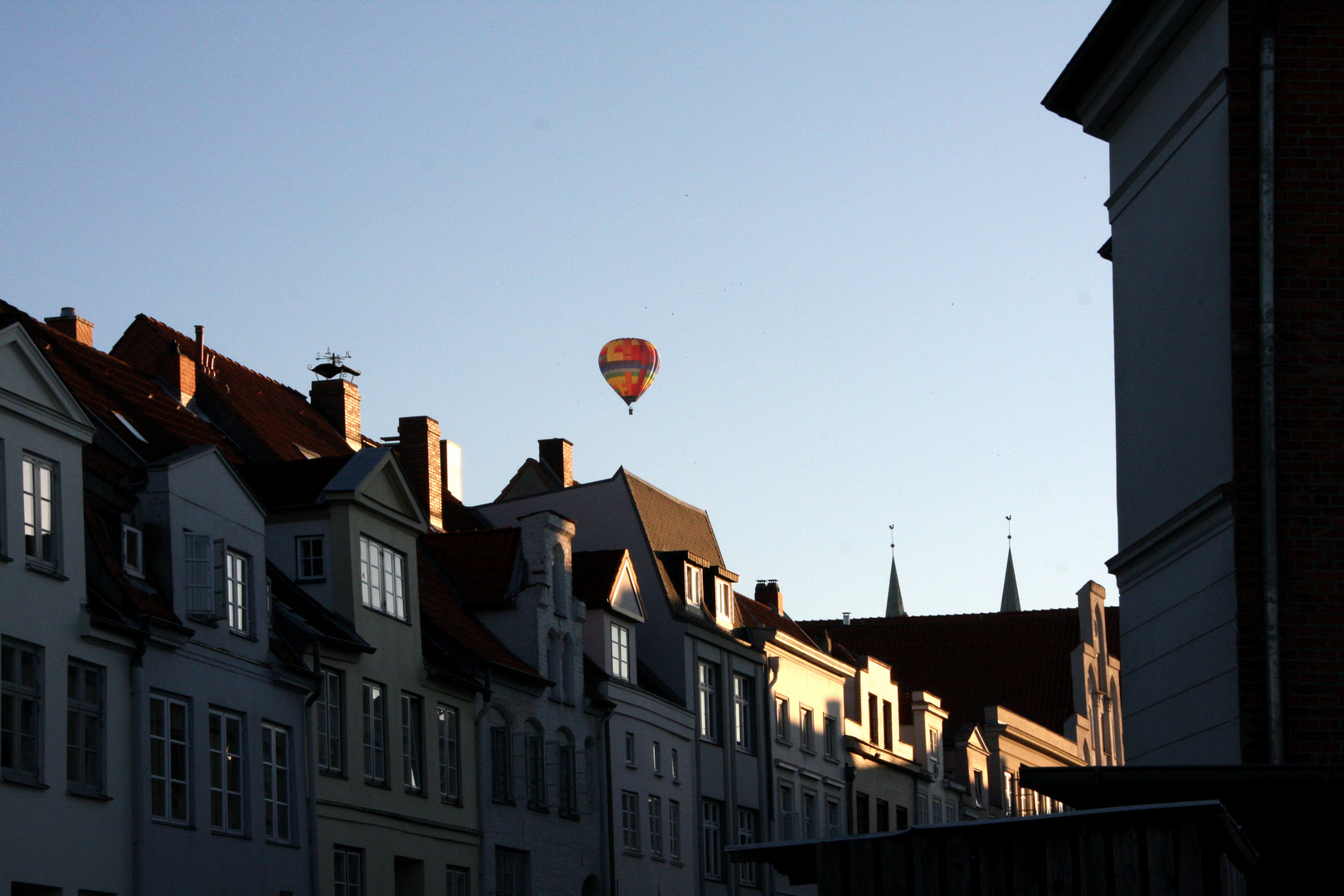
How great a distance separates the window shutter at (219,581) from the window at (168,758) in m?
1.44

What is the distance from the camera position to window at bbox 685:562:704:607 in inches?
2138

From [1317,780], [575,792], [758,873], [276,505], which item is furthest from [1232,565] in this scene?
[758,873]

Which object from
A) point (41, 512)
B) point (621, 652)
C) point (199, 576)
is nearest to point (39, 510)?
point (41, 512)

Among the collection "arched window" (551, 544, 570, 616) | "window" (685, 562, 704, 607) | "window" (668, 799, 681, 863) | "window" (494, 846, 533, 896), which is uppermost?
→ "window" (685, 562, 704, 607)

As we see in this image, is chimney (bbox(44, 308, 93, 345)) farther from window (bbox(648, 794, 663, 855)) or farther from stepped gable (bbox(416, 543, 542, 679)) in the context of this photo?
window (bbox(648, 794, 663, 855))

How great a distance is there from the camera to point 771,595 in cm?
7081

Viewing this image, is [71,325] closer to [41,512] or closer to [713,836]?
[41,512]

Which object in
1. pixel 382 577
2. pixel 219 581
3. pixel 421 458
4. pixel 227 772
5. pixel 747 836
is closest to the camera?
pixel 219 581

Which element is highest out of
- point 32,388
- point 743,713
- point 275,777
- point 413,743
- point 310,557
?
point 32,388

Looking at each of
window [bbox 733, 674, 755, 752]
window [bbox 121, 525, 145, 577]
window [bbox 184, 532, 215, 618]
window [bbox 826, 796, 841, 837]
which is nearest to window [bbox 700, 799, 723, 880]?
window [bbox 733, 674, 755, 752]

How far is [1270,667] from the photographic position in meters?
17.7

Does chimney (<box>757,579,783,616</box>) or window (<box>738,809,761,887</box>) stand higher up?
chimney (<box>757,579,783,616</box>)

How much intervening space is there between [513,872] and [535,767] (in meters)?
2.37

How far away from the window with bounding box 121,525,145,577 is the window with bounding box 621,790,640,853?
1888 cm
